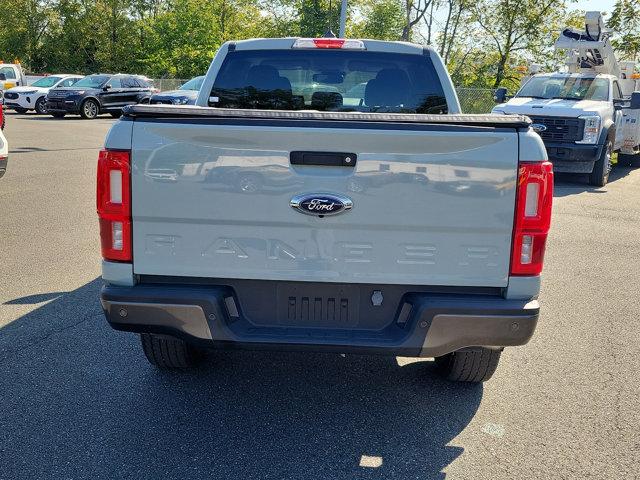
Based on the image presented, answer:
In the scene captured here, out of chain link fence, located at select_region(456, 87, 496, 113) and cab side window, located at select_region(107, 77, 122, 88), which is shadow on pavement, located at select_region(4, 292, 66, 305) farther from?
chain link fence, located at select_region(456, 87, 496, 113)

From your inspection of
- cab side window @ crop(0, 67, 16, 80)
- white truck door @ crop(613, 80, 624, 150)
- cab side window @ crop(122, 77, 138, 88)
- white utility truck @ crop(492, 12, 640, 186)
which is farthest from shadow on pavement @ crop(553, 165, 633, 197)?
cab side window @ crop(0, 67, 16, 80)

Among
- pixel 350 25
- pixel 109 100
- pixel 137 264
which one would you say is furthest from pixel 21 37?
pixel 137 264

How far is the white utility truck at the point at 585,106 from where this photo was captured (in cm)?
1350

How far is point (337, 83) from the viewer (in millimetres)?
5180

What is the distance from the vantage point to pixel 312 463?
324 cm

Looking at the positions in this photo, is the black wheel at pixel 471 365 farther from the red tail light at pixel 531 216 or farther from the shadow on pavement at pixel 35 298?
the shadow on pavement at pixel 35 298

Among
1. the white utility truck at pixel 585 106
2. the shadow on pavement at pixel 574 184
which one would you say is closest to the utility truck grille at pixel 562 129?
the white utility truck at pixel 585 106

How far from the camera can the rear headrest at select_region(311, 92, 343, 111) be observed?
204 inches

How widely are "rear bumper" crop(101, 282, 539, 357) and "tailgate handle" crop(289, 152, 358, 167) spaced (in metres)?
0.60

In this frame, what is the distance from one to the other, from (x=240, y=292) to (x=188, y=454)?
2.63 feet

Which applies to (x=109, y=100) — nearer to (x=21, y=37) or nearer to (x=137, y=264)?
(x=137, y=264)

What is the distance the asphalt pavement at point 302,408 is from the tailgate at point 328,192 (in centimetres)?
86

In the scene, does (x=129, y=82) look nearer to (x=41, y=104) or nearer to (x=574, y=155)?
(x=41, y=104)

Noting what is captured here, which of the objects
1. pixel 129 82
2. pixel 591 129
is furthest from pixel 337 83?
pixel 129 82
